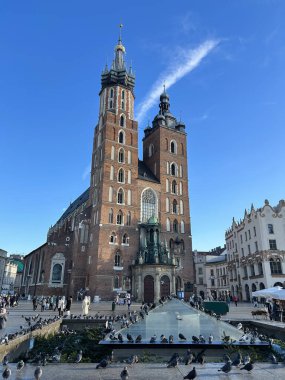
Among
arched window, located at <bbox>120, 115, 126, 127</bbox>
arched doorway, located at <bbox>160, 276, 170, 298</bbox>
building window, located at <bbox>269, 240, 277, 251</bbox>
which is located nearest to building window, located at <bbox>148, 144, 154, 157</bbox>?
arched window, located at <bbox>120, 115, 126, 127</bbox>

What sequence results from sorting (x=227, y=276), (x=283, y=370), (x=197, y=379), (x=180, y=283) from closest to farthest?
(x=197, y=379) → (x=283, y=370) → (x=180, y=283) → (x=227, y=276)

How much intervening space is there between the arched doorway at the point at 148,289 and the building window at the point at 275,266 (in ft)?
58.0

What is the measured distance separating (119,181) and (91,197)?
17.5 ft

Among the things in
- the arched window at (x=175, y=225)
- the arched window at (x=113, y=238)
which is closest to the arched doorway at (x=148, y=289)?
the arched window at (x=113, y=238)

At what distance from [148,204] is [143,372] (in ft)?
131

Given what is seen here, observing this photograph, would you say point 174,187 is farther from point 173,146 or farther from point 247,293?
point 247,293

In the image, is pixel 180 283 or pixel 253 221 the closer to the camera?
pixel 180 283

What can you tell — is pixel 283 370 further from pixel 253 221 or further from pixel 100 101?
pixel 100 101

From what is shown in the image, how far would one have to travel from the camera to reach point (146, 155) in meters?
56.1

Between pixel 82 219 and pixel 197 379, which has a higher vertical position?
pixel 82 219

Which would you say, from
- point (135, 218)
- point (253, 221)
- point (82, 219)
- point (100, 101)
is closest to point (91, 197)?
point (82, 219)

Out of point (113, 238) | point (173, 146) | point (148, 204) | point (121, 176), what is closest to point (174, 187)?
point (148, 204)

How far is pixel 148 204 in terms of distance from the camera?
157 ft

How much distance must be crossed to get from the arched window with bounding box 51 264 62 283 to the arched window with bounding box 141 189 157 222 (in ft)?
45.9
